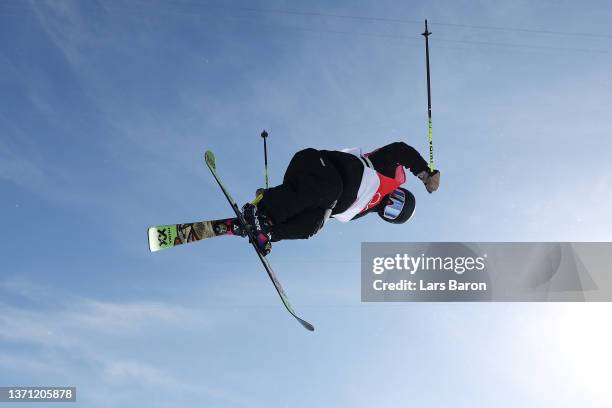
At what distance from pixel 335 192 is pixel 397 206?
164cm

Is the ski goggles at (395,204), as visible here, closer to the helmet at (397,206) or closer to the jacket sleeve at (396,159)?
the helmet at (397,206)

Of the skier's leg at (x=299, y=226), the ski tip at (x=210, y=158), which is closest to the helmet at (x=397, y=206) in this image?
the skier's leg at (x=299, y=226)

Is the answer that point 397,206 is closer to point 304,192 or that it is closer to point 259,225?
point 304,192

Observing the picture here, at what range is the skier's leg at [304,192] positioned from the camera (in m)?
8.08

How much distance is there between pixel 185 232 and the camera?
8.76 meters

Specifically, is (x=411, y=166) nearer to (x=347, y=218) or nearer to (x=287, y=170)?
(x=347, y=218)

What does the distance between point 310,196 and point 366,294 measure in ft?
22.2

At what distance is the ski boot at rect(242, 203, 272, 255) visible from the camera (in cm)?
818

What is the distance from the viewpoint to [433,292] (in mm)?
14617

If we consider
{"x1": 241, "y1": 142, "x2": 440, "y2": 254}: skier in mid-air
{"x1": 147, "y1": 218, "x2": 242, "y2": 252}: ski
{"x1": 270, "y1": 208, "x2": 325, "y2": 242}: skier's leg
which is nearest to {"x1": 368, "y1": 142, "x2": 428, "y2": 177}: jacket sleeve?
{"x1": 241, "y1": 142, "x2": 440, "y2": 254}: skier in mid-air

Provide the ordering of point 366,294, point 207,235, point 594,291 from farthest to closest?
point 594,291, point 366,294, point 207,235

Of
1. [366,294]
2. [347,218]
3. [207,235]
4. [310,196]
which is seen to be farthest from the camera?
[366,294]

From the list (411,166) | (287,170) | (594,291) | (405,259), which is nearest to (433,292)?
(405,259)

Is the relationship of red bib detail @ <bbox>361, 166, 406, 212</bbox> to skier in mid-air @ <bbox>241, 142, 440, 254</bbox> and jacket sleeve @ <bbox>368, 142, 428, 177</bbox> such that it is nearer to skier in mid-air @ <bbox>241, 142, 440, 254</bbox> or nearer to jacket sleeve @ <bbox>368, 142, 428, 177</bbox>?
skier in mid-air @ <bbox>241, 142, 440, 254</bbox>
